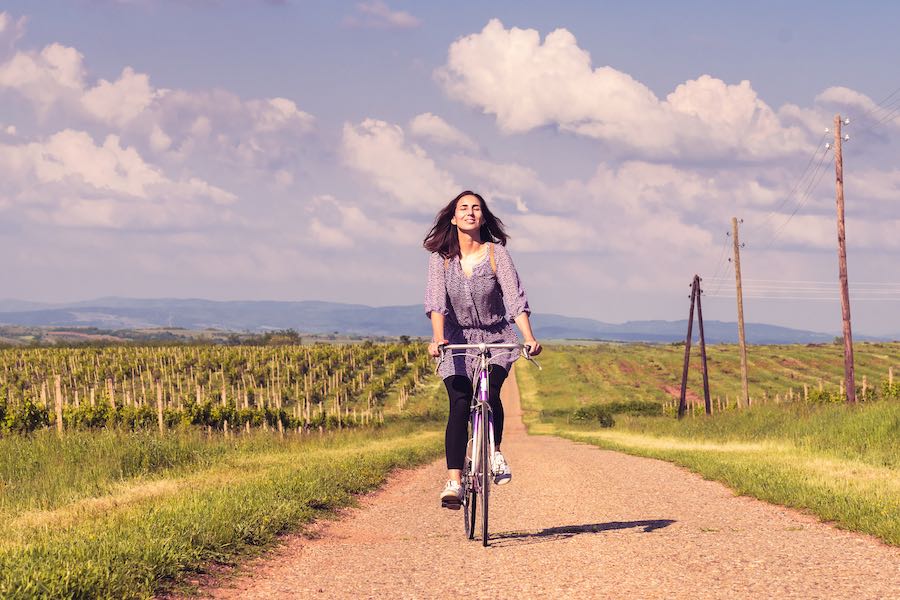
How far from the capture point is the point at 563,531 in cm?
950

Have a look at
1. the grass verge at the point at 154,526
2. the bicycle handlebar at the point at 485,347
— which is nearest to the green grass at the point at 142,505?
the grass verge at the point at 154,526

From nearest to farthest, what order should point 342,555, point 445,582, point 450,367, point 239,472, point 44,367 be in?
point 445,582 → point 342,555 → point 450,367 → point 239,472 → point 44,367

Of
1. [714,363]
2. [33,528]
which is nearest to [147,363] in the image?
[714,363]

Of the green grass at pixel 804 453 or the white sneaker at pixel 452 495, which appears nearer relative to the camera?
the white sneaker at pixel 452 495

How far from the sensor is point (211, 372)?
4028 inches

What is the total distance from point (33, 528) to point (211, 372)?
313 feet

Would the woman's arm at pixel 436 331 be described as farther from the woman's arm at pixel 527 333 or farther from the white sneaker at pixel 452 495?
the white sneaker at pixel 452 495

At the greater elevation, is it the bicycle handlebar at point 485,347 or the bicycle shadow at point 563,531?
the bicycle handlebar at point 485,347

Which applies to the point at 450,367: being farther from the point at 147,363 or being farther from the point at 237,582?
the point at 147,363

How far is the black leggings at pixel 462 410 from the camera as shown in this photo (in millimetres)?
8867

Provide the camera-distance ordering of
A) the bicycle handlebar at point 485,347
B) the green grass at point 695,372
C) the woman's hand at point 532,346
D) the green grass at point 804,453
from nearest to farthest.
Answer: the woman's hand at point 532,346 < the bicycle handlebar at point 485,347 < the green grass at point 804,453 < the green grass at point 695,372

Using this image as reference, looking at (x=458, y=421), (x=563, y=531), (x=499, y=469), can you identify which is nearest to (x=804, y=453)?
(x=563, y=531)

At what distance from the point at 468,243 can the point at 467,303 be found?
586mm

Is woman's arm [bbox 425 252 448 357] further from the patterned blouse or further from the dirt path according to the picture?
the dirt path
